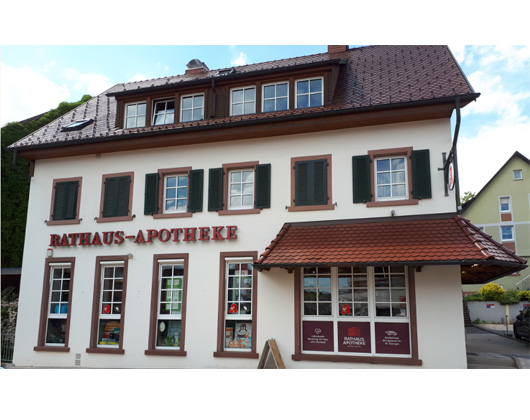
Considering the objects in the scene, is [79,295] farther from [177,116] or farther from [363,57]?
[363,57]

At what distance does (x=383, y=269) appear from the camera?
10.2 meters

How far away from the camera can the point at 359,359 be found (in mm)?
9891

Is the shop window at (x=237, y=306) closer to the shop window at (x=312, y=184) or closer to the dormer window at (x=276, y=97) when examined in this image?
the shop window at (x=312, y=184)

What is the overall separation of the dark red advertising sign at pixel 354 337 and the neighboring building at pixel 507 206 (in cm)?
2084

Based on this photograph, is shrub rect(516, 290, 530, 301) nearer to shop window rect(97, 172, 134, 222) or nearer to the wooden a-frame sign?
the wooden a-frame sign

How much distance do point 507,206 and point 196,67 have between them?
21.8m

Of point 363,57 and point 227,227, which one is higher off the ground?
point 363,57

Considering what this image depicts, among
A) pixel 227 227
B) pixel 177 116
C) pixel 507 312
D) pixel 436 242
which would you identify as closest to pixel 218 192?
pixel 227 227

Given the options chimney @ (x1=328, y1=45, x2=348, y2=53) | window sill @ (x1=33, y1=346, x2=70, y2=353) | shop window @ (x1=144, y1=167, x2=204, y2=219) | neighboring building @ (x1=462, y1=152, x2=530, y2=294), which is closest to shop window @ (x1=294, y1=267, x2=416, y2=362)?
shop window @ (x1=144, y1=167, x2=204, y2=219)

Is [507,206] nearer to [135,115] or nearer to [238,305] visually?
[238,305]

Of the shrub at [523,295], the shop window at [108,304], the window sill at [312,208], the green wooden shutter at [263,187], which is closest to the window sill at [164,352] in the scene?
the shop window at [108,304]

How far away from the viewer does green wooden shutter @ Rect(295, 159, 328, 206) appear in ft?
35.9

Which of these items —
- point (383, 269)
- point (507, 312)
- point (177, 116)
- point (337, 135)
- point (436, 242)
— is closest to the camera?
point (436, 242)

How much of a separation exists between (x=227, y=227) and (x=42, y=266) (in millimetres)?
5376
